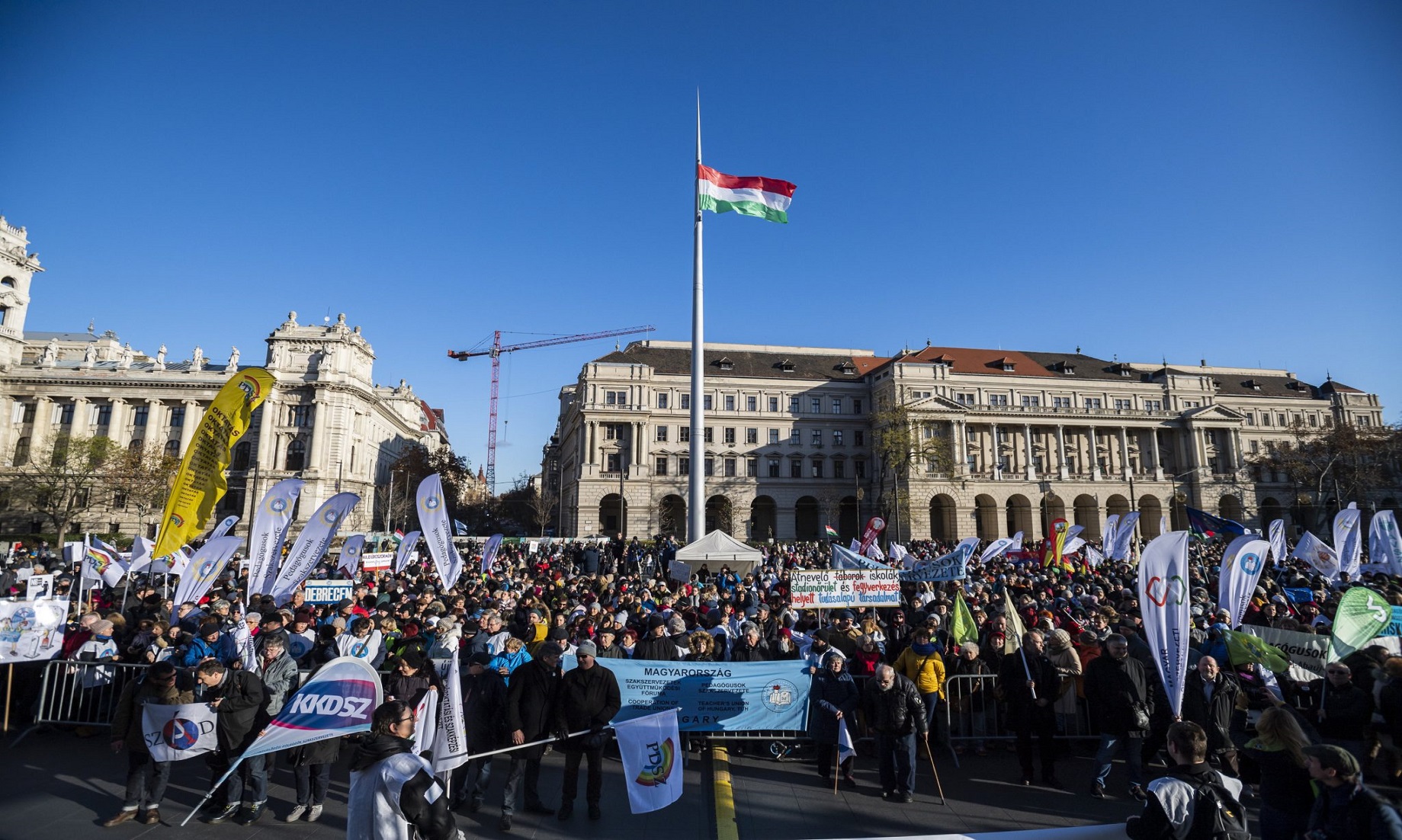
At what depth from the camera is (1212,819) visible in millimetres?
3951

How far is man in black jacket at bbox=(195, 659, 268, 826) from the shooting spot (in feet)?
21.7

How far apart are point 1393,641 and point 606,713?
10916mm

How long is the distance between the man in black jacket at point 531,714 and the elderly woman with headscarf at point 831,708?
308 centimetres

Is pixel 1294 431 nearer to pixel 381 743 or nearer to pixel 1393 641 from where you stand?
pixel 1393 641

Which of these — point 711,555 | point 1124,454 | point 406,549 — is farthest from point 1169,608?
point 1124,454

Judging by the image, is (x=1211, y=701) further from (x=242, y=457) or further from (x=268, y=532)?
(x=242, y=457)

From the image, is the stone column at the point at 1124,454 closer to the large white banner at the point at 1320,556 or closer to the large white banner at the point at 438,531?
the large white banner at the point at 1320,556

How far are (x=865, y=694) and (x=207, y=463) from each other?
1060cm

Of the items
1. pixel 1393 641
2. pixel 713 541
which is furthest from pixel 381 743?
pixel 713 541

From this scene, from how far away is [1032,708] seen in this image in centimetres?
809

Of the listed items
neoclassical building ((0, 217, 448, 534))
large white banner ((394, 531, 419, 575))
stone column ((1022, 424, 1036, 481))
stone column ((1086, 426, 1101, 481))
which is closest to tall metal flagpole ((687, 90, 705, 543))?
large white banner ((394, 531, 419, 575))

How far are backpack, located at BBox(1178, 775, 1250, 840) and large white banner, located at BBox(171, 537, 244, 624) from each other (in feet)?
46.0

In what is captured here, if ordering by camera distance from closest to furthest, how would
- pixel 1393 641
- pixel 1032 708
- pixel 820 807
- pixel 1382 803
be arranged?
pixel 1382 803
pixel 820 807
pixel 1032 708
pixel 1393 641

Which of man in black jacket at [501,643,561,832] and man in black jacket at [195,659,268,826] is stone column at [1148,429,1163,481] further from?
man in black jacket at [195,659,268,826]
